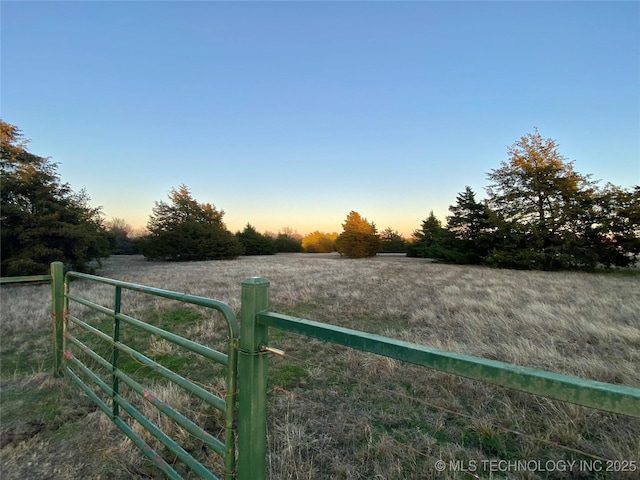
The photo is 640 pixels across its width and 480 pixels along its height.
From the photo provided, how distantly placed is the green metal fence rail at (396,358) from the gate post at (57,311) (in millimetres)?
3561

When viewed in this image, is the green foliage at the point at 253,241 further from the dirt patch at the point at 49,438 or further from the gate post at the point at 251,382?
the gate post at the point at 251,382

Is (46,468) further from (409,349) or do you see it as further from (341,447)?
(409,349)

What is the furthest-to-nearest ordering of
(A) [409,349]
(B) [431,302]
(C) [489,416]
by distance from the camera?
(B) [431,302] < (C) [489,416] < (A) [409,349]

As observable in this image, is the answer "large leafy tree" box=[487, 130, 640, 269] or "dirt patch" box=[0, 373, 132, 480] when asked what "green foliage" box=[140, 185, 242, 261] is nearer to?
"large leafy tree" box=[487, 130, 640, 269]

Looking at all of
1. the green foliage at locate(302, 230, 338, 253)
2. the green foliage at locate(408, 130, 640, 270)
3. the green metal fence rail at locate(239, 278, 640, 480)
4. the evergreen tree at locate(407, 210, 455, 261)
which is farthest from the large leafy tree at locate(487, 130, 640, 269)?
the green foliage at locate(302, 230, 338, 253)

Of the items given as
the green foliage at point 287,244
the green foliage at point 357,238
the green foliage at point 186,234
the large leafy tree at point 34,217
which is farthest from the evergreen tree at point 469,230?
the green foliage at point 287,244

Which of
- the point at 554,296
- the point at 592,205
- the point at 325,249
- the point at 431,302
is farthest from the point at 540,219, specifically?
the point at 325,249

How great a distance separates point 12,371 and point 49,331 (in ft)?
6.31

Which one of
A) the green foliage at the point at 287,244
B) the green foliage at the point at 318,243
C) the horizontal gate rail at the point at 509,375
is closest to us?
the horizontal gate rail at the point at 509,375

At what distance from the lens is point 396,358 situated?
112cm

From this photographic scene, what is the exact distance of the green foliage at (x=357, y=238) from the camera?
3703 cm

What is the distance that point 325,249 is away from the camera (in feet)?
170

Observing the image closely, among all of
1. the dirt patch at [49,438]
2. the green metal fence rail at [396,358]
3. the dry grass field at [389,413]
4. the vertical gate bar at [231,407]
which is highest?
the green metal fence rail at [396,358]

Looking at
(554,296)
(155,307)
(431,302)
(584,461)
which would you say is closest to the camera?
(584,461)
